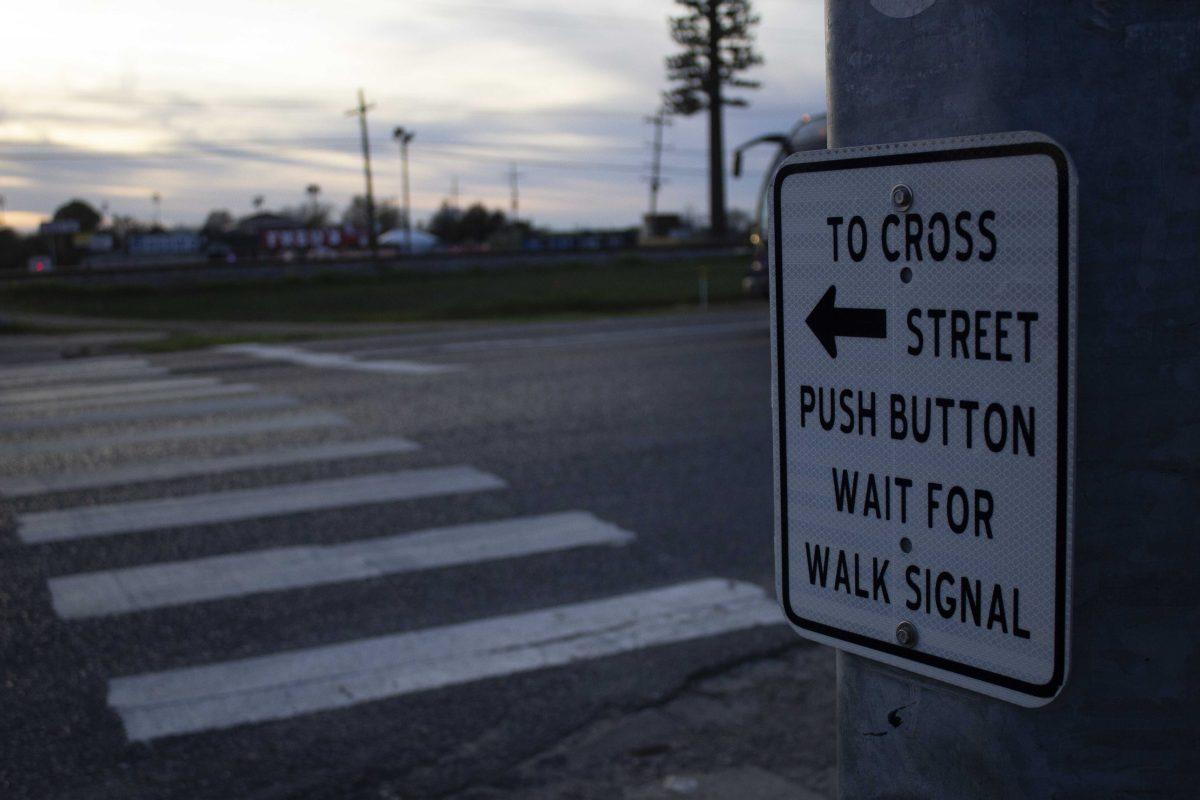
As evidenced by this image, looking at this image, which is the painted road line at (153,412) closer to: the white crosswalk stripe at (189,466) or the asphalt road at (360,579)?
the asphalt road at (360,579)

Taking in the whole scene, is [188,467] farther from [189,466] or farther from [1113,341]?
[1113,341]

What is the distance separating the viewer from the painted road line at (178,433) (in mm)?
8305

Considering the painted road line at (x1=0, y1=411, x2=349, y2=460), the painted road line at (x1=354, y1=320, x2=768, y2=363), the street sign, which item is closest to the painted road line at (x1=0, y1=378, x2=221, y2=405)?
the painted road line at (x1=0, y1=411, x2=349, y2=460)

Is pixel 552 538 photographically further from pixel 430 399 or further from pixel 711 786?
pixel 430 399

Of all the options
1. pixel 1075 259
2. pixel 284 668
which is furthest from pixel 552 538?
pixel 1075 259

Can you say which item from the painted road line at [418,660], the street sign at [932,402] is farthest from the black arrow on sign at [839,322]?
the painted road line at [418,660]

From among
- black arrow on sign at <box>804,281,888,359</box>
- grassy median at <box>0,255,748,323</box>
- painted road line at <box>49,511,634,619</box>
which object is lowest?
painted road line at <box>49,511,634,619</box>

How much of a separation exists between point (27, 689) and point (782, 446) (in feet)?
12.3

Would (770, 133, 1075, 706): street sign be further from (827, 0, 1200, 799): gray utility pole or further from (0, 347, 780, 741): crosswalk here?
(0, 347, 780, 741): crosswalk

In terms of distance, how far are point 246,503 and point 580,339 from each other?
8381mm

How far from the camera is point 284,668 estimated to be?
4.43 metres

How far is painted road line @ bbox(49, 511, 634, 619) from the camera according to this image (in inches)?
205

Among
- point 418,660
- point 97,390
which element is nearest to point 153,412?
point 97,390

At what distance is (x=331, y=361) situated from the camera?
13172 millimetres
